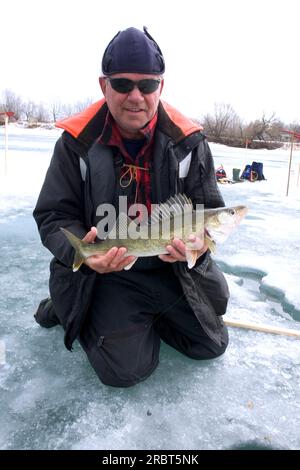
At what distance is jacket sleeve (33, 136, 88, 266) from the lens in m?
2.76

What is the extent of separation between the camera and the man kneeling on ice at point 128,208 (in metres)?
2.55

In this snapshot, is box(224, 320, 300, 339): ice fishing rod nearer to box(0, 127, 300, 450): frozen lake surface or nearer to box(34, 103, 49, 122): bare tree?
box(0, 127, 300, 450): frozen lake surface

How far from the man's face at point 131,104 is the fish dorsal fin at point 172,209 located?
0.59 meters

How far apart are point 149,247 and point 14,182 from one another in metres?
8.32

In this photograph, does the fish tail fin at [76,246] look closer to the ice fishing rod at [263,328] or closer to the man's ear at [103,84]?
the man's ear at [103,84]

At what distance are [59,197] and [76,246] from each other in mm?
525

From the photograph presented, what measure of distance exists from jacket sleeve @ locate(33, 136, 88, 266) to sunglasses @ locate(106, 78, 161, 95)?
54 cm

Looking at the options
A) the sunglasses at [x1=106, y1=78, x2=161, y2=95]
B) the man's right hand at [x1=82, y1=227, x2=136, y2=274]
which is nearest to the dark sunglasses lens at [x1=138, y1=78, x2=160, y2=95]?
the sunglasses at [x1=106, y1=78, x2=161, y2=95]

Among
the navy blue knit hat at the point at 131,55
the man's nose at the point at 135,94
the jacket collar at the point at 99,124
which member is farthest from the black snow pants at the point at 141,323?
the navy blue knit hat at the point at 131,55

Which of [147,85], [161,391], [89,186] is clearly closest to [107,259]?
Result: [89,186]

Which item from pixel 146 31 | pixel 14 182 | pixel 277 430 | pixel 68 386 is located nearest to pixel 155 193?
pixel 146 31

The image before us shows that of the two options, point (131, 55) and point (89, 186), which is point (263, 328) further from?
point (131, 55)
